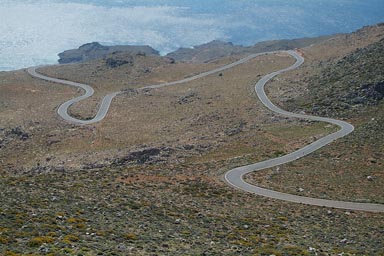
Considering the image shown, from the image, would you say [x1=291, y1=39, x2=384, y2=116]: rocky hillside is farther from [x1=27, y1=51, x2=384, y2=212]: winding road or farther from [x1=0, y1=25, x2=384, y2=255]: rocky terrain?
[x1=27, y1=51, x2=384, y2=212]: winding road

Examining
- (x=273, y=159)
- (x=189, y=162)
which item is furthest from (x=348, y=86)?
(x=189, y=162)

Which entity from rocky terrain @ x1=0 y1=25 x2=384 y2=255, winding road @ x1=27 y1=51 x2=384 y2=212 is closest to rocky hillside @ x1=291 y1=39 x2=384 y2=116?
rocky terrain @ x1=0 y1=25 x2=384 y2=255

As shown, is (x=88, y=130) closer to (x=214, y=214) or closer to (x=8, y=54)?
(x=214, y=214)

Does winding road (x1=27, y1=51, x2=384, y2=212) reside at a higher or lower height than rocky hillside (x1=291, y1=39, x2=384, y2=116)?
lower

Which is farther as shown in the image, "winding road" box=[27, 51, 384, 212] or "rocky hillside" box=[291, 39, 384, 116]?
"rocky hillside" box=[291, 39, 384, 116]

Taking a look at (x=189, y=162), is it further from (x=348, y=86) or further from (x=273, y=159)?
Answer: (x=348, y=86)

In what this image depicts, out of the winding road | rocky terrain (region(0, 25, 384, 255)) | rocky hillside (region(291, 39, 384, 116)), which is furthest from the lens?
rocky hillside (region(291, 39, 384, 116))

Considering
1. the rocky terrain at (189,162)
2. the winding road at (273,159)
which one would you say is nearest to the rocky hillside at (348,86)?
the rocky terrain at (189,162)

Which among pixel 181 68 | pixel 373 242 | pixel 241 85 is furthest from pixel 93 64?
pixel 373 242
